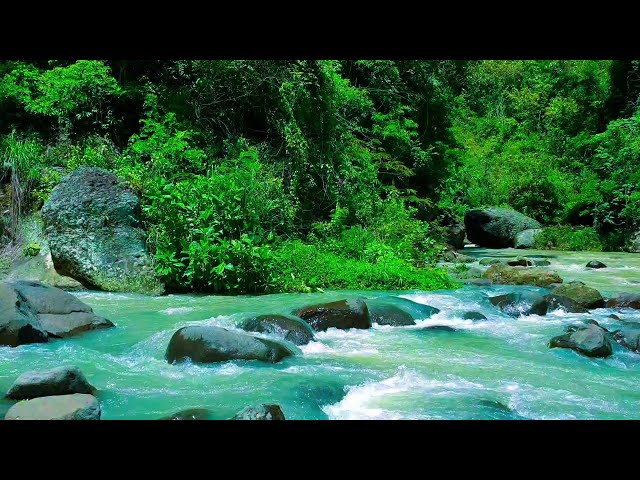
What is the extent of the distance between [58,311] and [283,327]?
9.20 feet

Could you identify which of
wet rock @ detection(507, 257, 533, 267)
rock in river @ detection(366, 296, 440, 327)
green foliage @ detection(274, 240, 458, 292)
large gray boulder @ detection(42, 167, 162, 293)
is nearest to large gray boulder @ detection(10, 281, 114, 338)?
large gray boulder @ detection(42, 167, 162, 293)

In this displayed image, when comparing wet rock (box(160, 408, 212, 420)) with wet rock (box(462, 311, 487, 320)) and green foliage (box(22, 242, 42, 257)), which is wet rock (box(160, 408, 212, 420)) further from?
green foliage (box(22, 242, 42, 257))

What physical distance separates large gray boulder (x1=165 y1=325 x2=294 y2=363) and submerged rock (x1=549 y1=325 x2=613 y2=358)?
3.29 metres

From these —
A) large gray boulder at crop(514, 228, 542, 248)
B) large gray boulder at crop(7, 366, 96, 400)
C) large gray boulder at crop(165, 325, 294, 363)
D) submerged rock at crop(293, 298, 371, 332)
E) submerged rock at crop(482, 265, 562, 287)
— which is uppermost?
large gray boulder at crop(7, 366, 96, 400)

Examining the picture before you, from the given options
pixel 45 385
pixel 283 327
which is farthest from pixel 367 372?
pixel 45 385

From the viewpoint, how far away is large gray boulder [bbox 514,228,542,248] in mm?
21297

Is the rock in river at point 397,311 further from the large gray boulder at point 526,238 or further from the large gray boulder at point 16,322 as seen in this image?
the large gray boulder at point 526,238

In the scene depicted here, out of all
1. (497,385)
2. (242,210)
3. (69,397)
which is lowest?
(497,385)
